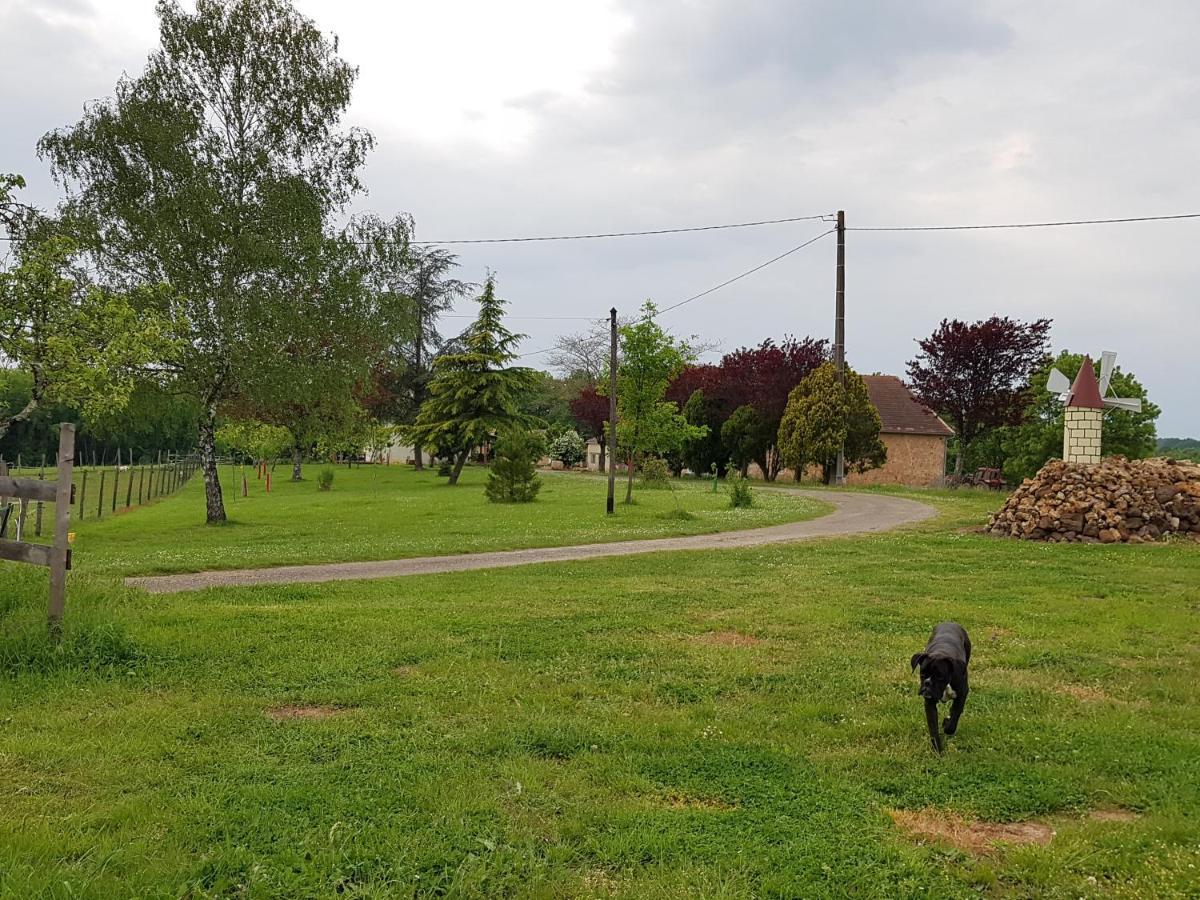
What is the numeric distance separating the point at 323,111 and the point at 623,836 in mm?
24034

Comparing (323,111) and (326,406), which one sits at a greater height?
(323,111)

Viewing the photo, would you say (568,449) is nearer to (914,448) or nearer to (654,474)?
(654,474)

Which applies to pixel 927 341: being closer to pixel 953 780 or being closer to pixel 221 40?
pixel 221 40

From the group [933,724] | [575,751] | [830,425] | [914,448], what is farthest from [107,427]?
[914,448]

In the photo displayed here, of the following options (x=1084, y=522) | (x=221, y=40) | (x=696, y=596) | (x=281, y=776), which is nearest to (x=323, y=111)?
(x=221, y=40)

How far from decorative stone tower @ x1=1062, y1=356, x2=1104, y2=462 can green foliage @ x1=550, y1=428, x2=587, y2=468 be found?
44.2m

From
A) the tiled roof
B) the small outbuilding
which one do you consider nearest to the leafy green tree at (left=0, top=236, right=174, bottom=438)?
the tiled roof

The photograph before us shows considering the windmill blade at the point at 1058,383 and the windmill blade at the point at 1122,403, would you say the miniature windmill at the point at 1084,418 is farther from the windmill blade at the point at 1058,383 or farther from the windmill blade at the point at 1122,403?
the windmill blade at the point at 1058,383

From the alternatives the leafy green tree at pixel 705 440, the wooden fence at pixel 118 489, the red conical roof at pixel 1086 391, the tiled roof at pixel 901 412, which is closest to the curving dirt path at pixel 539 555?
the red conical roof at pixel 1086 391

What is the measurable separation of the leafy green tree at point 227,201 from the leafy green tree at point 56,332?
196 inches

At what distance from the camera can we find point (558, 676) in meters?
6.10

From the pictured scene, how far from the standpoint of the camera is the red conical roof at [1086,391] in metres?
17.2

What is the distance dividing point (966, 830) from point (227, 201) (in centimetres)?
2276

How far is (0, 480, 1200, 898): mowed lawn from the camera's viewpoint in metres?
3.29
